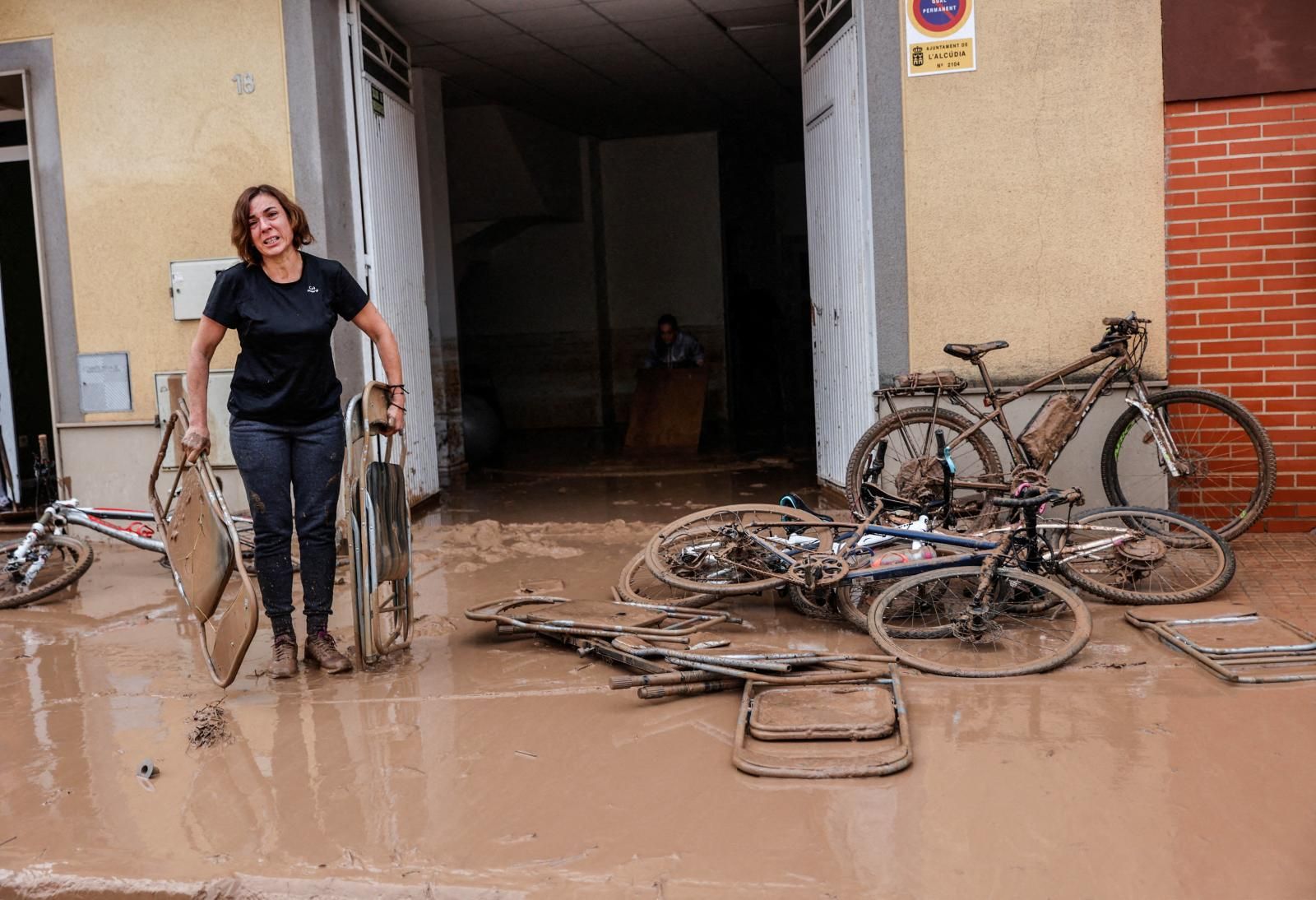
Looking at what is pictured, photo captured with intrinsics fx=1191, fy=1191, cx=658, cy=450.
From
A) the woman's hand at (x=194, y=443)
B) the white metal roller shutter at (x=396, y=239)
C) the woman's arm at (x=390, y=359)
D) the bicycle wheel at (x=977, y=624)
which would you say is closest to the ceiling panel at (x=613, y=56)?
the white metal roller shutter at (x=396, y=239)

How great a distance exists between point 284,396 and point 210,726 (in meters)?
1.22

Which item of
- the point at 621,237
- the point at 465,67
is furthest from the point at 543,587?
the point at 621,237

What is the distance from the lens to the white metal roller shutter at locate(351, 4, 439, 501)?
24.2 feet

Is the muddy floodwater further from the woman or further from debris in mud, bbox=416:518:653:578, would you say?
debris in mud, bbox=416:518:653:578

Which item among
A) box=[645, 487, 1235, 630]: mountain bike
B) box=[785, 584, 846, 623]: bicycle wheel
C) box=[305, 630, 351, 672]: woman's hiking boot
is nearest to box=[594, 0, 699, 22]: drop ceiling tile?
box=[645, 487, 1235, 630]: mountain bike

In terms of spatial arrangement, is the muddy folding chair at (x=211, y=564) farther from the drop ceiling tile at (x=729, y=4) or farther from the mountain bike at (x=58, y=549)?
the drop ceiling tile at (x=729, y=4)

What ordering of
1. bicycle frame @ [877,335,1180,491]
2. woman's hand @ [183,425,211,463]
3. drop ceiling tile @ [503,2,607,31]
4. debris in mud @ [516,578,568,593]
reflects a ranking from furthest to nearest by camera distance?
drop ceiling tile @ [503,2,607,31]
bicycle frame @ [877,335,1180,491]
debris in mud @ [516,578,568,593]
woman's hand @ [183,425,211,463]

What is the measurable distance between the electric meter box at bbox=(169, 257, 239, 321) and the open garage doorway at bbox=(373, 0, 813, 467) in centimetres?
316

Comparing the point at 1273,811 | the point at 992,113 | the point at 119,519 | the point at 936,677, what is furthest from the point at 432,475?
the point at 1273,811

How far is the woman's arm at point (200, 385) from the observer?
4301 millimetres

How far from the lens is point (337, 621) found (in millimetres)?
5391

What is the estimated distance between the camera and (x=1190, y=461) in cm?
597

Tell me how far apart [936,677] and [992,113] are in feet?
11.3

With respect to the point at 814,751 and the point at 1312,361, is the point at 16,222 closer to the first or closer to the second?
the point at 814,751
